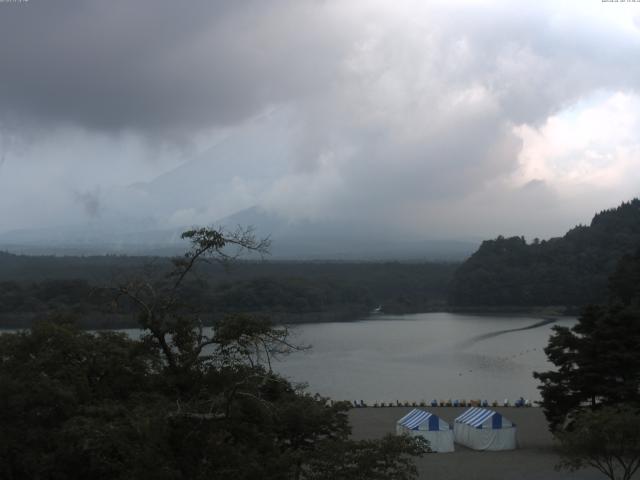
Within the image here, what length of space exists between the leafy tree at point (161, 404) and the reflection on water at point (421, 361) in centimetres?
895

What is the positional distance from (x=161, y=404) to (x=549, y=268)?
65.8m

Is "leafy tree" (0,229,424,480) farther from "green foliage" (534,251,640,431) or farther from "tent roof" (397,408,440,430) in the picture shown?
"green foliage" (534,251,640,431)

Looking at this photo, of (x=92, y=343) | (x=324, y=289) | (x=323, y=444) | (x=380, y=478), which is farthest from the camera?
(x=324, y=289)

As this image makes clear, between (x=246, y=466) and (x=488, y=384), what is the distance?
22.5m

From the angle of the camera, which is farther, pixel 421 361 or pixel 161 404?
pixel 421 361

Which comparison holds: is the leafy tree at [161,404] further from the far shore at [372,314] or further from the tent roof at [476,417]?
the far shore at [372,314]

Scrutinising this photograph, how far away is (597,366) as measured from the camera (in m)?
14.3

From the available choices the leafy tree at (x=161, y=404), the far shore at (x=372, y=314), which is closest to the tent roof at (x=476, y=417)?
the leafy tree at (x=161, y=404)

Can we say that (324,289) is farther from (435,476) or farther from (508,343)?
(435,476)

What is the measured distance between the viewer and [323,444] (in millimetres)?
7078

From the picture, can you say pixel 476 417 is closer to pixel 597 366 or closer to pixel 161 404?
pixel 597 366

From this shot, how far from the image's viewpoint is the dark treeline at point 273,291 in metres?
47.8

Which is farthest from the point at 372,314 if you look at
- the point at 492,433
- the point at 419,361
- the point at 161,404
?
the point at 161,404

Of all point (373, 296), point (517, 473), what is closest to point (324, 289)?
point (373, 296)
